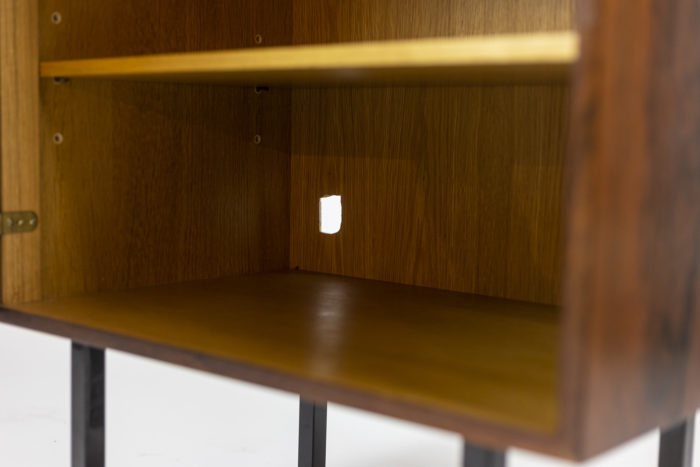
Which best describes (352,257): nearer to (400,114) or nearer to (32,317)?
(400,114)

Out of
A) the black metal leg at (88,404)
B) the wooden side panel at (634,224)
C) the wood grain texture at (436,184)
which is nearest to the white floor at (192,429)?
the wood grain texture at (436,184)

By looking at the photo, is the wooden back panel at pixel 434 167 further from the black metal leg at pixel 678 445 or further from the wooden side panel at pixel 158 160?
the black metal leg at pixel 678 445

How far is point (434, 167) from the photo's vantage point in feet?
5.30

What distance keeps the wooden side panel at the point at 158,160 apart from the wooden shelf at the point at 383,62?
0.08 meters

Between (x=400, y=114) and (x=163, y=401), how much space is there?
4.90ft

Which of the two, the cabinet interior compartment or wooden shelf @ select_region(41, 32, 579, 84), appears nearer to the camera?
wooden shelf @ select_region(41, 32, 579, 84)

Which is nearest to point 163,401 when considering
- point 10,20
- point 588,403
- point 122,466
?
point 122,466

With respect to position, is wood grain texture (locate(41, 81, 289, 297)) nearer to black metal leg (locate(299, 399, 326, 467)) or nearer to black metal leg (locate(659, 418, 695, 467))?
black metal leg (locate(299, 399, 326, 467))

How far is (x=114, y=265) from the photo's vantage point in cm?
Result: 153

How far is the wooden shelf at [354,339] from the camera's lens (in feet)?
3.12

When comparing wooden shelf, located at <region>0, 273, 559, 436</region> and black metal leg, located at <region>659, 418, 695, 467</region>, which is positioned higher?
wooden shelf, located at <region>0, 273, 559, 436</region>

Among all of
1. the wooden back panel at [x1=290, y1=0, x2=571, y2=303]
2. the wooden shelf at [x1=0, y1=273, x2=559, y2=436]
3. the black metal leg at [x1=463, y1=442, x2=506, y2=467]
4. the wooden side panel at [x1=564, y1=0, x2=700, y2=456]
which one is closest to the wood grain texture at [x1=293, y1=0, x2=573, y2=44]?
the wooden back panel at [x1=290, y1=0, x2=571, y2=303]

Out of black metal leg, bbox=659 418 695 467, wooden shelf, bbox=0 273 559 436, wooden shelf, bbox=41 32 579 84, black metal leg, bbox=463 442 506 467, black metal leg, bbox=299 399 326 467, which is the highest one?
wooden shelf, bbox=41 32 579 84

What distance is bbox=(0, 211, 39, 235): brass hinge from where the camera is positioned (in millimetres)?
1335
